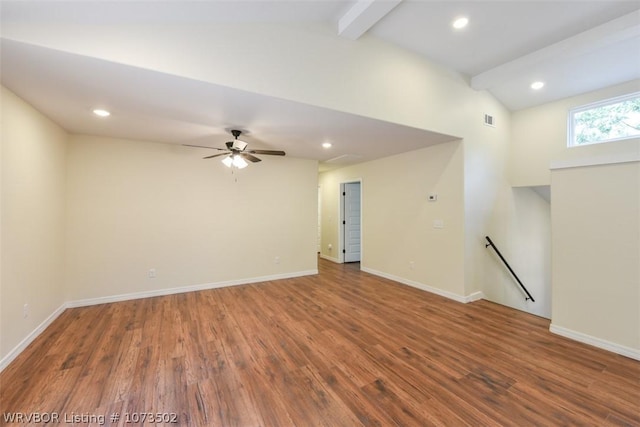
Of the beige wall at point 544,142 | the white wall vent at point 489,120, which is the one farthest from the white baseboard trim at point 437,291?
the white wall vent at point 489,120

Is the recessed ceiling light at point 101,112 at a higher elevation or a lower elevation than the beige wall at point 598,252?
higher

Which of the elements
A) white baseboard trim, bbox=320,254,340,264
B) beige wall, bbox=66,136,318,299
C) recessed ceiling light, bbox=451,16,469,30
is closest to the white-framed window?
recessed ceiling light, bbox=451,16,469,30

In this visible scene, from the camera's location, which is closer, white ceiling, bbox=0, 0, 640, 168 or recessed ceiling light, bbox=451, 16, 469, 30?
white ceiling, bbox=0, 0, 640, 168

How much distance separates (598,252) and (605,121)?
2.64 meters

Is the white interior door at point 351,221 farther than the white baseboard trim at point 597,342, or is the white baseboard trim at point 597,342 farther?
the white interior door at point 351,221

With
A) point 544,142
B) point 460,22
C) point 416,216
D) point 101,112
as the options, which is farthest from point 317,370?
point 544,142

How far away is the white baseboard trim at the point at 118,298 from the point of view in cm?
253

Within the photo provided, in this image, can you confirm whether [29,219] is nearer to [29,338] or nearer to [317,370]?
[29,338]

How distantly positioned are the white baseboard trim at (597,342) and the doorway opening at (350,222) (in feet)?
14.6

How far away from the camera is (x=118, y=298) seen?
4047mm

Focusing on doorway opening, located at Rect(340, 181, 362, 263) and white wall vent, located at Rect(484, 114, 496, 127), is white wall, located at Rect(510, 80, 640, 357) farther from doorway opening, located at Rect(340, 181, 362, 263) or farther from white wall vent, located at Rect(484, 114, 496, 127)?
doorway opening, located at Rect(340, 181, 362, 263)

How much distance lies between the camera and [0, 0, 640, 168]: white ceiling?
2.02 m

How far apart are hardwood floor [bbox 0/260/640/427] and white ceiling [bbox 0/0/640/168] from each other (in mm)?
2572

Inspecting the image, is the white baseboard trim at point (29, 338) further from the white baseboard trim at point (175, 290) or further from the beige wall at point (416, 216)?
the beige wall at point (416, 216)
